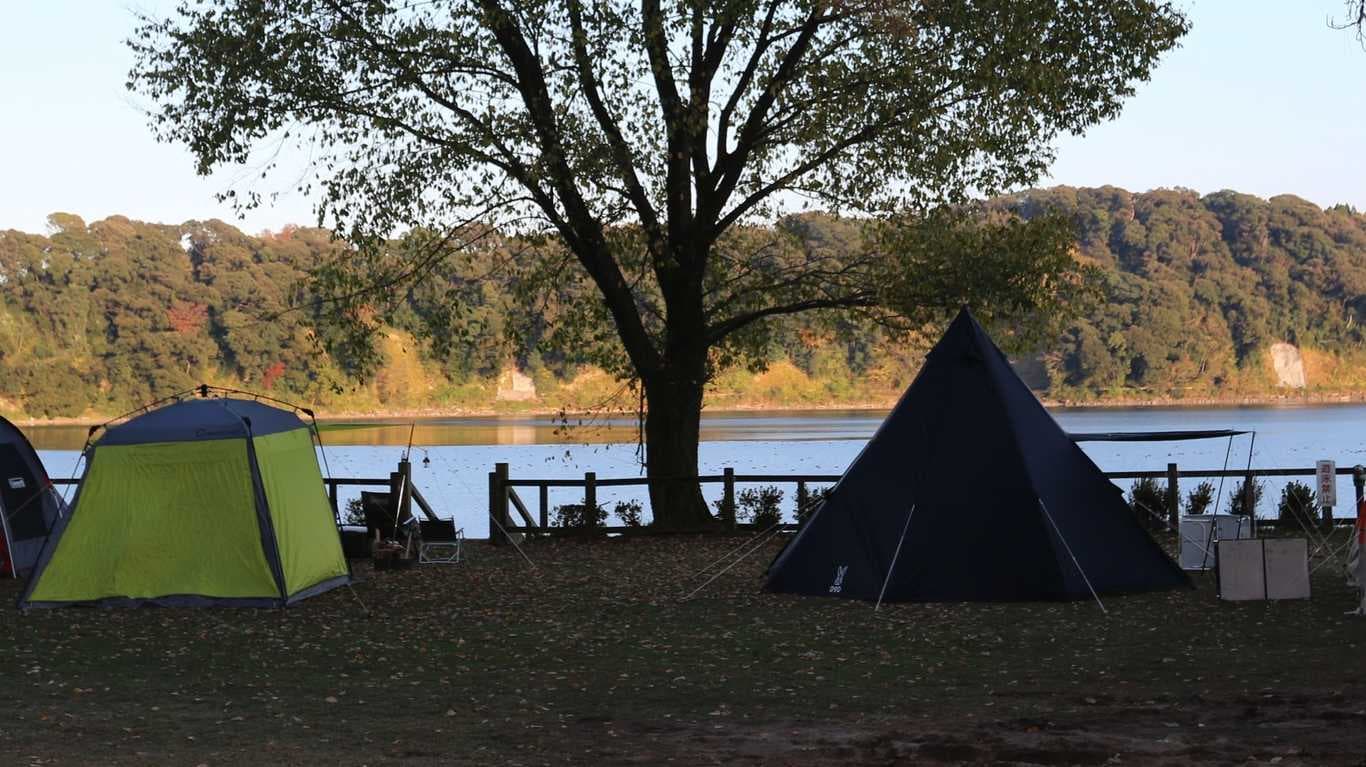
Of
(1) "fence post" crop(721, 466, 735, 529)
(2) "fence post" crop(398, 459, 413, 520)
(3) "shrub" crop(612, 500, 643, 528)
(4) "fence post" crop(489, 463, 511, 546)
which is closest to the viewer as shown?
(2) "fence post" crop(398, 459, 413, 520)

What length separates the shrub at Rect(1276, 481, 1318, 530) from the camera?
71.3 ft

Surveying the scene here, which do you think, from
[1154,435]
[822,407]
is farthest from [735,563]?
[822,407]

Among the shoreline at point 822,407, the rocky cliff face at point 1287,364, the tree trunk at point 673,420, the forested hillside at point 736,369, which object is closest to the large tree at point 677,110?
the tree trunk at point 673,420

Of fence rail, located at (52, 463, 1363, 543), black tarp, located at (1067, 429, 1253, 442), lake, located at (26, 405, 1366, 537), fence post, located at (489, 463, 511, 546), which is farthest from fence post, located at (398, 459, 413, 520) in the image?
black tarp, located at (1067, 429, 1253, 442)

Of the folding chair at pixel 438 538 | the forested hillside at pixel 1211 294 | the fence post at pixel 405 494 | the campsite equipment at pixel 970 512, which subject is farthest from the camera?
the forested hillside at pixel 1211 294

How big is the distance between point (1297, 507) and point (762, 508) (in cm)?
729

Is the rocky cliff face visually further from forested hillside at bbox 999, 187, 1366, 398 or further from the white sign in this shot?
the white sign

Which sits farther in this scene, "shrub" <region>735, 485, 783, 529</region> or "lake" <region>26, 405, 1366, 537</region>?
"lake" <region>26, 405, 1366, 537</region>

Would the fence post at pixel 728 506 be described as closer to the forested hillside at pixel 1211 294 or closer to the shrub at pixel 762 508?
the shrub at pixel 762 508

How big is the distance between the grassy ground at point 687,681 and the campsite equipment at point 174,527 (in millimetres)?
442

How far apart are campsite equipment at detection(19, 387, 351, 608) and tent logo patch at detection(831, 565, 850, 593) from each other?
5217 millimetres

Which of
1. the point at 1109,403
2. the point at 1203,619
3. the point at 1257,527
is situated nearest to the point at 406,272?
the point at 1257,527

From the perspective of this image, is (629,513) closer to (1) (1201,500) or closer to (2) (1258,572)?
(1) (1201,500)

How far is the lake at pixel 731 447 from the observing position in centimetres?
5675
